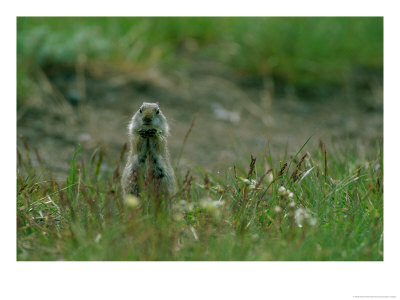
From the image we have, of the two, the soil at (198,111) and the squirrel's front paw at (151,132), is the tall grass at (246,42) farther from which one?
the squirrel's front paw at (151,132)

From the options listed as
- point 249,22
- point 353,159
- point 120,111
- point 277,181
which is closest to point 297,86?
point 249,22

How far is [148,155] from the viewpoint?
398 cm

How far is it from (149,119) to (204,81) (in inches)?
165

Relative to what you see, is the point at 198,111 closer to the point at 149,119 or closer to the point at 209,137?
the point at 209,137

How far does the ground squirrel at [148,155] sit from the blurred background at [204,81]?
1.86 metres

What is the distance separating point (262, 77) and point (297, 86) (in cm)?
56

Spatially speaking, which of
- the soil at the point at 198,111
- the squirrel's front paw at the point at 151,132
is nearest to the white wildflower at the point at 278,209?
the squirrel's front paw at the point at 151,132

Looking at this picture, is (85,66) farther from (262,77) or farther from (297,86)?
(297,86)

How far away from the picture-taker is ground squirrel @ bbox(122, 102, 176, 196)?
3918 mm

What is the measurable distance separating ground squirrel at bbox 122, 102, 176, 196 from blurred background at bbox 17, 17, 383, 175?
6.12ft

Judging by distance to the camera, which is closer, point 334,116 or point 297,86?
point 334,116

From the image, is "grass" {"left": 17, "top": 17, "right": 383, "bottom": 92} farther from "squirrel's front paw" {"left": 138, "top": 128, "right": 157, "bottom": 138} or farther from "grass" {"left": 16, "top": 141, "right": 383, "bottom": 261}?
"grass" {"left": 16, "top": 141, "right": 383, "bottom": 261}

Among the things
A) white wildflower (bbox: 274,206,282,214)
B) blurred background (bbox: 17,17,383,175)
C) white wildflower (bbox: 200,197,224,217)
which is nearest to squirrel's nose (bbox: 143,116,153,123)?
white wildflower (bbox: 200,197,224,217)

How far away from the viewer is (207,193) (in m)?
4.03
